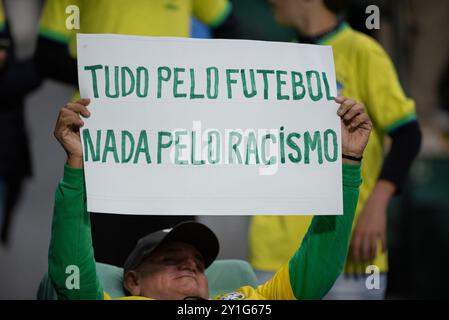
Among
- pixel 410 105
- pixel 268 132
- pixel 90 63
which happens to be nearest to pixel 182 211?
pixel 268 132

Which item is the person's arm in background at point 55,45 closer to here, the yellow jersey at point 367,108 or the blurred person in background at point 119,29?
the blurred person in background at point 119,29

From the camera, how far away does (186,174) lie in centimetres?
219

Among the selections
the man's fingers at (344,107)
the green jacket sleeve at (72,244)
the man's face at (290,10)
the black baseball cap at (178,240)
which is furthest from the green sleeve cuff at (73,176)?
the man's face at (290,10)

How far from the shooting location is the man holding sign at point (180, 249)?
7.04 ft

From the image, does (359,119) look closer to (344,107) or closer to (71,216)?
(344,107)

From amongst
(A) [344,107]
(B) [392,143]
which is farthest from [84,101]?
(B) [392,143]

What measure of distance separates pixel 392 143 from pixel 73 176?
3.94 feet

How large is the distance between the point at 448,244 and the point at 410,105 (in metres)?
0.94

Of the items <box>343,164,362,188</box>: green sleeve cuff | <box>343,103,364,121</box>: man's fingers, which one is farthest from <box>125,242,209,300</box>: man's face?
<box>343,103,364,121</box>: man's fingers

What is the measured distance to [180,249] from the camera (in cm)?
240

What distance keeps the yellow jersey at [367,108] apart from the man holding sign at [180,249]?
33 centimetres

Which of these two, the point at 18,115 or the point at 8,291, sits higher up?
the point at 18,115
